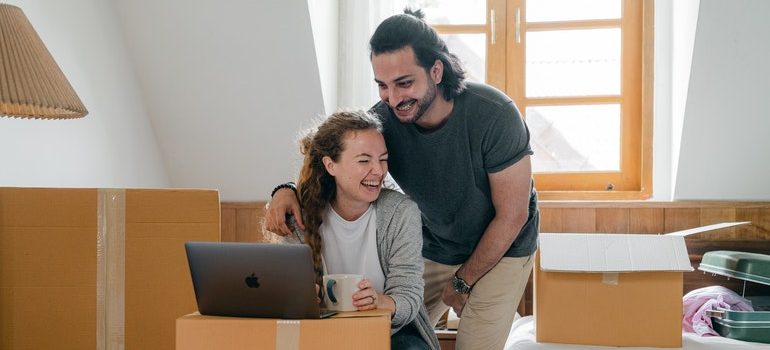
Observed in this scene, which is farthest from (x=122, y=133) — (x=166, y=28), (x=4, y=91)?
(x=4, y=91)

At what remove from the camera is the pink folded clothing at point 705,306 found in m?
2.38

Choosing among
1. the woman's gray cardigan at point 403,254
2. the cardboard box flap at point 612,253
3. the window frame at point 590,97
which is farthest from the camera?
the window frame at point 590,97

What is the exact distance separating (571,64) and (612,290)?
1.13m

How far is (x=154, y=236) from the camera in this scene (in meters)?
1.77

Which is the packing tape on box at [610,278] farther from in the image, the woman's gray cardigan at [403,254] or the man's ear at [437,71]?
the man's ear at [437,71]

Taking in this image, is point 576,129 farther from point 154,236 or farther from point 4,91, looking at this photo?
point 4,91

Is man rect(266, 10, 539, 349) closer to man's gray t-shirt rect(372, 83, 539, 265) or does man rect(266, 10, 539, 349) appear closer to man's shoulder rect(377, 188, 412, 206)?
man's gray t-shirt rect(372, 83, 539, 265)

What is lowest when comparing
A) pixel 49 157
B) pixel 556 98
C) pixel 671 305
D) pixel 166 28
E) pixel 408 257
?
pixel 671 305

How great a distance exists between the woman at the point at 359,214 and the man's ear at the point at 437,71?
0.51 feet

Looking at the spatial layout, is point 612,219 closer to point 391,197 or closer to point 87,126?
point 391,197

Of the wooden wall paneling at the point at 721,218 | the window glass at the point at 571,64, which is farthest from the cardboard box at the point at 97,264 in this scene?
the wooden wall paneling at the point at 721,218

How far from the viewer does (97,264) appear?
1757 millimetres

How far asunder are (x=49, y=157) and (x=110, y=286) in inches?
30.3

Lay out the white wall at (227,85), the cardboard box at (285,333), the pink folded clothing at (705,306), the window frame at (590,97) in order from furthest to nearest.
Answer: the window frame at (590,97)
the white wall at (227,85)
the pink folded clothing at (705,306)
the cardboard box at (285,333)
